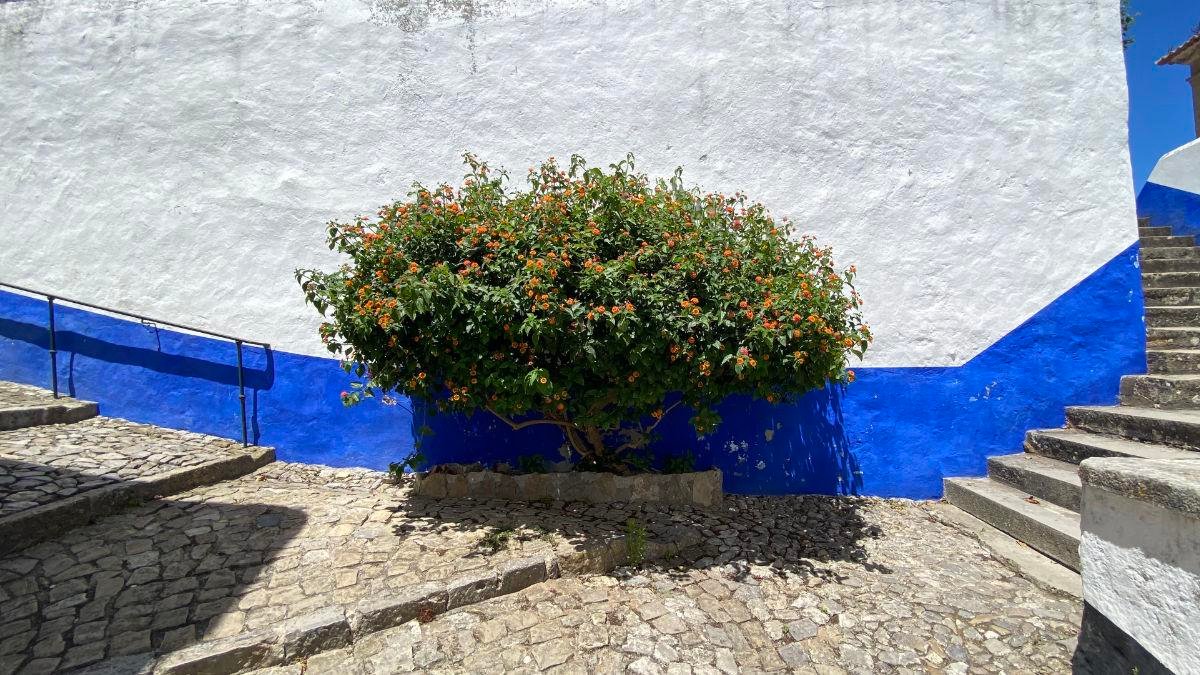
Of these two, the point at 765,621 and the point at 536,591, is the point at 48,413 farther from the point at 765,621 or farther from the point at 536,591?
the point at 765,621

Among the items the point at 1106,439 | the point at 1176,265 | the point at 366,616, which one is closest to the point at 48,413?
the point at 366,616

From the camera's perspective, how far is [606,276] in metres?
3.16

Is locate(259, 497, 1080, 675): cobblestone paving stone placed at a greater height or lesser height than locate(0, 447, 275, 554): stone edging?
lesser

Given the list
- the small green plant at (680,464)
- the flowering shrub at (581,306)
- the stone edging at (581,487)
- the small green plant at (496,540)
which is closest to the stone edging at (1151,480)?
the flowering shrub at (581,306)

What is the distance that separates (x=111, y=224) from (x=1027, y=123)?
7886 millimetres

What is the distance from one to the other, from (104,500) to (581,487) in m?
3.04

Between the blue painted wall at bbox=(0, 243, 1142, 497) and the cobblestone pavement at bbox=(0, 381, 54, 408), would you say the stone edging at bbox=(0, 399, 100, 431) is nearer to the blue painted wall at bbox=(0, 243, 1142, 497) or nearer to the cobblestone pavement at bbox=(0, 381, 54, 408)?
the cobblestone pavement at bbox=(0, 381, 54, 408)

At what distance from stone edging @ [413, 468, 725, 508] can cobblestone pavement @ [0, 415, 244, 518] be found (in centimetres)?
185

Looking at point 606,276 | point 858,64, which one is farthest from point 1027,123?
point 606,276

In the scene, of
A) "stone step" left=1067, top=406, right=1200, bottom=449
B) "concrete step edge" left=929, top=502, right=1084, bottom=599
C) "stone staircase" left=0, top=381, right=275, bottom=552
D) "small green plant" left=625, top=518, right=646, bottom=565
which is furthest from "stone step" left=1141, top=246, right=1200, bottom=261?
"stone staircase" left=0, top=381, right=275, bottom=552

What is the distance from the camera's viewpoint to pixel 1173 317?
15.1 ft

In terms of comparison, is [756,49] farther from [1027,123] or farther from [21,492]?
[21,492]

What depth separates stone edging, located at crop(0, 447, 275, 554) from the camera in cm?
309

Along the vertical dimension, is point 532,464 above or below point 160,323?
below
